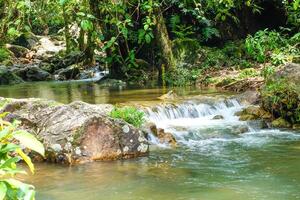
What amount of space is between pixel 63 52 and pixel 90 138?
18.8 m

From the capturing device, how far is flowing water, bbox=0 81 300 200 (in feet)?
18.7

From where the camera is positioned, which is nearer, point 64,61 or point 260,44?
point 260,44

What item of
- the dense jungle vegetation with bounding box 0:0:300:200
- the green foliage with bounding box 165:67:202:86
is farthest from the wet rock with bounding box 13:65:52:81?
the green foliage with bounding box 165:67:202:86

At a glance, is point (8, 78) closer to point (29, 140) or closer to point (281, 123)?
point (281, 123)

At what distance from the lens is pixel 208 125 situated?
10164mm

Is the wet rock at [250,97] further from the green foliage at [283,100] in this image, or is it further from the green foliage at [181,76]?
the green foliage at [181,76]

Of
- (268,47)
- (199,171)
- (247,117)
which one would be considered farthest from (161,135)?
(268,47)

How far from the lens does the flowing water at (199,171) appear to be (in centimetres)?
571

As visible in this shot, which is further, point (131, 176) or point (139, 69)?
point (139, 69)

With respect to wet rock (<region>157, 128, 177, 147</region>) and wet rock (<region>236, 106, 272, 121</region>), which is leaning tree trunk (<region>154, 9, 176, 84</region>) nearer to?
wet rock (<region>236, 106, 272, 121</region>)

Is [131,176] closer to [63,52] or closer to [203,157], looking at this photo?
[203,157]

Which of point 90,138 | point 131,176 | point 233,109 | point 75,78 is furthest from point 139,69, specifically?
point 131,176

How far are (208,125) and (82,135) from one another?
3415mm

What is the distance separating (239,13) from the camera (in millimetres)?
19688
